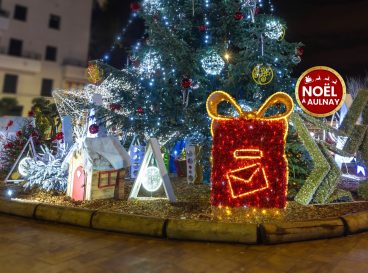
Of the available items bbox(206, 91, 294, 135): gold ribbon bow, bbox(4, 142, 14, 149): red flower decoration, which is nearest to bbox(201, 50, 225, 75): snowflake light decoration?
bbox(206, 91, 294, 135): gold ribbon bow

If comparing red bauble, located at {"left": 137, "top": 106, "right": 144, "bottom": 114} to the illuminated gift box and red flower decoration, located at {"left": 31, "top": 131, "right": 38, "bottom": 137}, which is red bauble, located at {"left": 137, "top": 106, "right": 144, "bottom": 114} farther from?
red flower decoration, located at {"left": 31, "top": 131, "right": 38, "bottom": 137}

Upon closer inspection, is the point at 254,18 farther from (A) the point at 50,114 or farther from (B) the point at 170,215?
(A) the point at 50,114

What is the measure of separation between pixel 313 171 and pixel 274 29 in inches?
136

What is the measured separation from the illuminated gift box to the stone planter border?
0.72 m

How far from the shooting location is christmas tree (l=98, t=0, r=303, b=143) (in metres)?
7.58

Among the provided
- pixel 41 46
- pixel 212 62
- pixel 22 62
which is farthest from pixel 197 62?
pixel 41 46

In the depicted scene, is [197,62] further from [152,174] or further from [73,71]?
[73,71]

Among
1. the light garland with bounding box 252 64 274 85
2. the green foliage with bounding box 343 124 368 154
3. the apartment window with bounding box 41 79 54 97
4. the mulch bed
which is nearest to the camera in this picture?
the mulch bed

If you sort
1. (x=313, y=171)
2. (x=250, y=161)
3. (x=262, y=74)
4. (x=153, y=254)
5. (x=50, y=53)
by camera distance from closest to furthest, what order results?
(x=153, y=254)
(x=250, y=161)
(x=313, y=171)
(x=262, y=74)
(x=50, y=53)

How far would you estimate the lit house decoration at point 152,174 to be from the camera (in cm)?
593

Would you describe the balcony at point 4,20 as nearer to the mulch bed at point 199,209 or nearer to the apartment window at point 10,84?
the apartment window at point 10,84

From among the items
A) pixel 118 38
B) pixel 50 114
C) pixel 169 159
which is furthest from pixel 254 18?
pixel 50 114

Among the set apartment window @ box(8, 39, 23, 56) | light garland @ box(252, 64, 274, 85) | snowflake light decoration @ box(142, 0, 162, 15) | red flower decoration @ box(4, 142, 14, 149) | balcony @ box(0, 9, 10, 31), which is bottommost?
red flower decoration @ box(4, 142, 14, 149)

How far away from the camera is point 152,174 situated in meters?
6.16
